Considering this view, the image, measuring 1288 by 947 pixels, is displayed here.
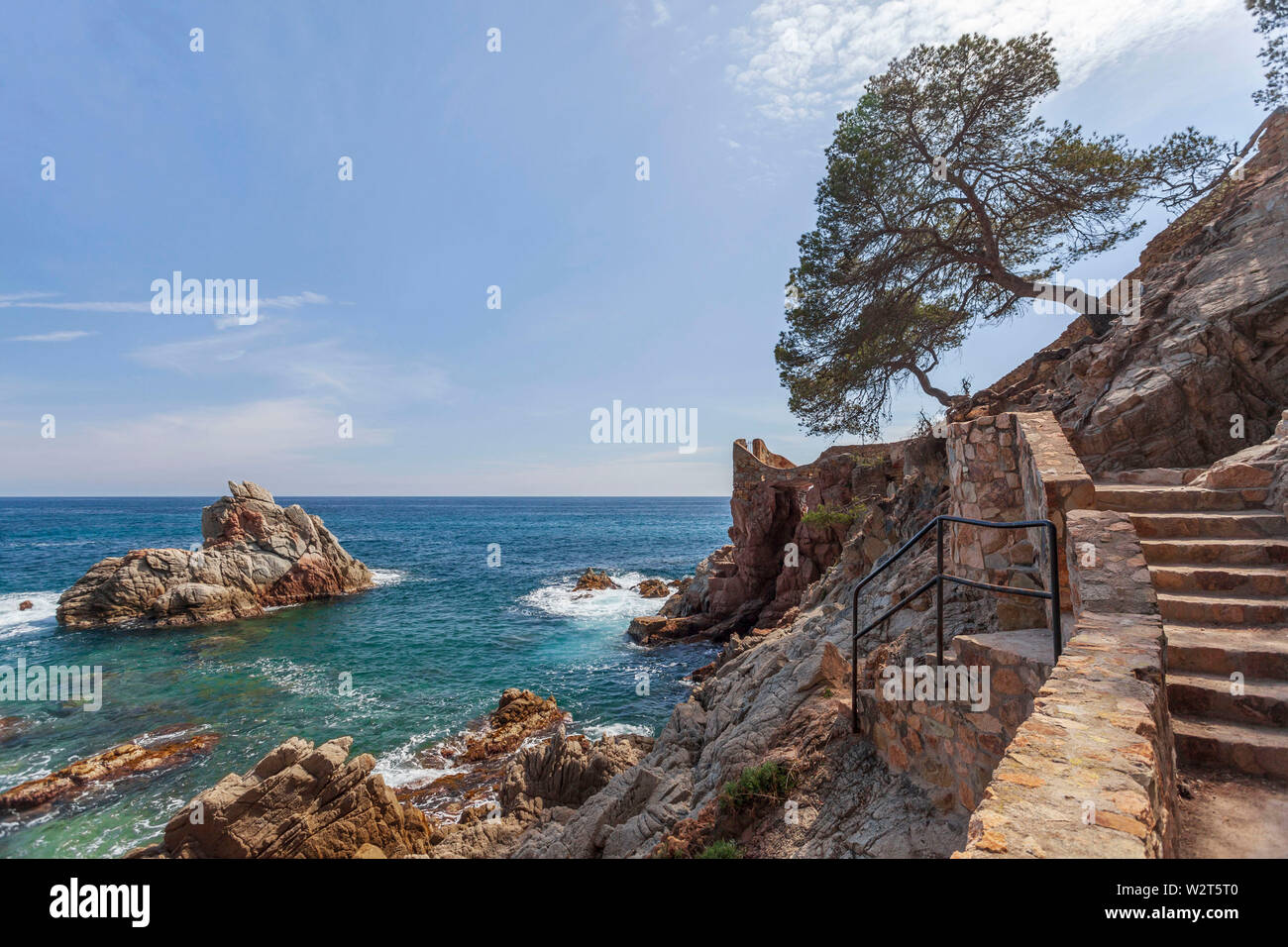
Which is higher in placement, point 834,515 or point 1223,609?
point 1223,609

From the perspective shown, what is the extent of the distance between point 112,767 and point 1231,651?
2101 centimetres

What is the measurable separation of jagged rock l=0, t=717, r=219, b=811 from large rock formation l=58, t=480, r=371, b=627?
16010 mm

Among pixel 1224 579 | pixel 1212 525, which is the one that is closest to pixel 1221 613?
pixel 1224 579

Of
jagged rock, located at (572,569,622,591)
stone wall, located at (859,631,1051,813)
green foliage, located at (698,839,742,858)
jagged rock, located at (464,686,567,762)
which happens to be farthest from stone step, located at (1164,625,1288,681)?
jagged rock, located at (572,569,622,591)

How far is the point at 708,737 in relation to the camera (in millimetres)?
8898

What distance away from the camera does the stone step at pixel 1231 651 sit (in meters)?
3.74

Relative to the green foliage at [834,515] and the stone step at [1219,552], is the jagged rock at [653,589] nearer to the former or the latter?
the green foliage at [834,515]

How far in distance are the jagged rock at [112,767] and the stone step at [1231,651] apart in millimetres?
19804

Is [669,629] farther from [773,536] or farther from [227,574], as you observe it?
[227,574]

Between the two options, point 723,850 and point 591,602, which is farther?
point 591,602

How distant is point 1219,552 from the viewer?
4.95 metres

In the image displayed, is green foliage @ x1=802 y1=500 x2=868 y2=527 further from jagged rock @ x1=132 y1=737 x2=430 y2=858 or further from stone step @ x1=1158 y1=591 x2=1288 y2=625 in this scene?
jagged rock @ x1=132 y1=737 x2=430 y2=858

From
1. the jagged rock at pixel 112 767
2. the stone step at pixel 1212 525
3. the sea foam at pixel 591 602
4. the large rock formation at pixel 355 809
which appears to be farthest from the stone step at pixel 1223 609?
the sea foam at pixel 591 602

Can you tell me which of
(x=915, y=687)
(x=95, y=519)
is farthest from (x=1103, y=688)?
(x=95, y=519)
